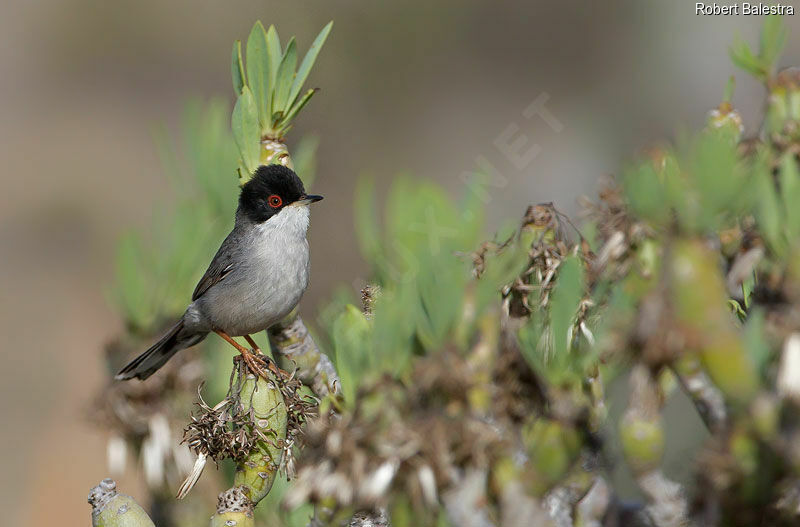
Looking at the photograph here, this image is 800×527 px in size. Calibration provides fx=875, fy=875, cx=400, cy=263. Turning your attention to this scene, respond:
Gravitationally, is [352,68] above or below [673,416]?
above

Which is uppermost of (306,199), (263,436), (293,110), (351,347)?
(293,110)

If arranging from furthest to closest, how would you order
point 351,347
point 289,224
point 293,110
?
point 289,224 < point 293,110 < point 351,347

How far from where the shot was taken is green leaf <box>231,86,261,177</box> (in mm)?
1499

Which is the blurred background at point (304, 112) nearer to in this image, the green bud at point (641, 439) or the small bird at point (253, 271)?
the small bird at point (253, 271)

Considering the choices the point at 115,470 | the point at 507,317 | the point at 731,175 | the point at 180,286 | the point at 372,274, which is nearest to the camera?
the point at 731,175

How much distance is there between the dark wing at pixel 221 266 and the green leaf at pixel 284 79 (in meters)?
1.54

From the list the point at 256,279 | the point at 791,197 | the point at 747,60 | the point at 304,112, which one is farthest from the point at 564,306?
the point at 304,112

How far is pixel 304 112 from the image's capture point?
5219 mm

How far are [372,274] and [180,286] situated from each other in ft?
2.35

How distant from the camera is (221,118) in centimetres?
191

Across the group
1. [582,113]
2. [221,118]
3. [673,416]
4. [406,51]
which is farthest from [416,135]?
[221,118]

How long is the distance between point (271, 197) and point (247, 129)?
1225 mm

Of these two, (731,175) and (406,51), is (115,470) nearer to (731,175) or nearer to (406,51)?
(731,175)

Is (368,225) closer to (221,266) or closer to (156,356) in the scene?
(156,356)
